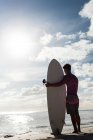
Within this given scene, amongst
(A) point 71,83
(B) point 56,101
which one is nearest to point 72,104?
(A) point 71,83

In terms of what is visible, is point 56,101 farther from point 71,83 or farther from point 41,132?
point 41,132

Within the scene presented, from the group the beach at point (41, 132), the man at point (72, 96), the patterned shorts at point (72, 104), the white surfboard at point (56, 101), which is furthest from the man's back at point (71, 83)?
the beach at point (41, 132)

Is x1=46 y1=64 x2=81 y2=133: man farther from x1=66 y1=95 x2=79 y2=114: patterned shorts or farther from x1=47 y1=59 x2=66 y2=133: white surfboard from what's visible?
x1=47 y1=59 x2=66 y2=133: white surfboard

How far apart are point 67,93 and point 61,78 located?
0.76 meters

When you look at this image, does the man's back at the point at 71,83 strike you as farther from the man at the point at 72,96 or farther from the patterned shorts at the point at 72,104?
the patterned shorts at the point at 72,104

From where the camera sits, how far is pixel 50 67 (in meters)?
11.3

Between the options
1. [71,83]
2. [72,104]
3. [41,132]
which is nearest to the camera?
[72,104]

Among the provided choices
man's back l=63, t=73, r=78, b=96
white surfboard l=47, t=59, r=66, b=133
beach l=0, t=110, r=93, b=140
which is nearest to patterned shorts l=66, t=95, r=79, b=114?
man's back l=63, t=73, r=78, b=96

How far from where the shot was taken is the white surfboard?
33.9 feet

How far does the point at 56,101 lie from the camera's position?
34.8ft

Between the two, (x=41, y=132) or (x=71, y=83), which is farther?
(x=41, y=132)

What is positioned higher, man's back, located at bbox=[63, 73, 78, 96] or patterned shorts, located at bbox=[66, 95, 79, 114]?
man's back, located at bbox=[63, 73, 78, 96]

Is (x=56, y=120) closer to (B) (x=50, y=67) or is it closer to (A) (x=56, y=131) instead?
(A) (x=56, y=131)

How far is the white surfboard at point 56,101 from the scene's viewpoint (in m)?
10.3
